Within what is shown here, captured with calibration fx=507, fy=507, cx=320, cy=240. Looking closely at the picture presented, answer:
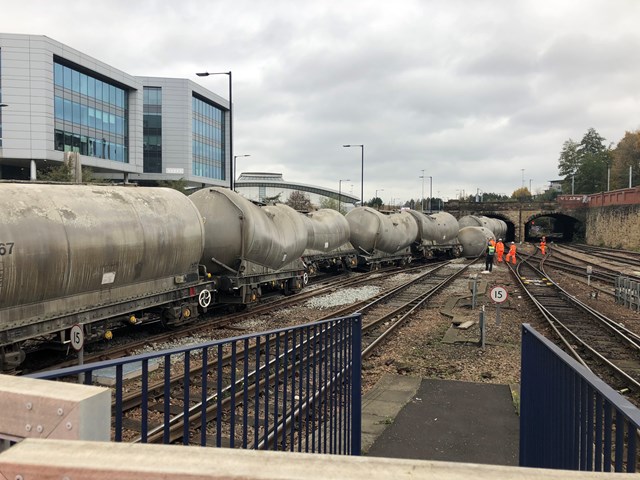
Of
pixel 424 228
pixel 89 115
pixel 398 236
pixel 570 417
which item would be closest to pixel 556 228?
pixel 424 228

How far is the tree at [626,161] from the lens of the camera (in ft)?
294

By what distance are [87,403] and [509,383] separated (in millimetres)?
8441

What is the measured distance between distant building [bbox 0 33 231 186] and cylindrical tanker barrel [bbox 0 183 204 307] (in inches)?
1145

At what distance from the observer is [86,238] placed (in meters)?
9.37

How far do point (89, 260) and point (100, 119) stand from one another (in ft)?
194

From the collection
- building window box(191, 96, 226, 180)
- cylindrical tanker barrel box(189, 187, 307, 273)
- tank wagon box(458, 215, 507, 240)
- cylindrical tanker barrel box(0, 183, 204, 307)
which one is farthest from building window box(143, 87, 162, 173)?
cylindrical tanker barrel box(0, 183, 204, 307)

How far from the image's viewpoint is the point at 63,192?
953 cm

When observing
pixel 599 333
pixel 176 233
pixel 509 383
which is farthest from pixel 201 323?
pixel 599 333

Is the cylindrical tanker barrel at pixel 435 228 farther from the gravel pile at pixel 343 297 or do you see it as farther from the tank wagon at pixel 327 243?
the gravel pile at pixel 343 297

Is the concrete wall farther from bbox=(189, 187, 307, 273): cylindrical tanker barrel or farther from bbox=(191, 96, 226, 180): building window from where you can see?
bbox=(191, 96, 226, 180): building window

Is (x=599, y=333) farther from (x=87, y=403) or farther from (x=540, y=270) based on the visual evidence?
(x=540, y=270)

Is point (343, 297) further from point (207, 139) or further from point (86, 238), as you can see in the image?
point (207, 139)

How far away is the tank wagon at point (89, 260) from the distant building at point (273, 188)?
11106 centimetres

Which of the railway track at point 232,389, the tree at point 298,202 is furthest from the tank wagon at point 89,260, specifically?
the tree at point 298,202
